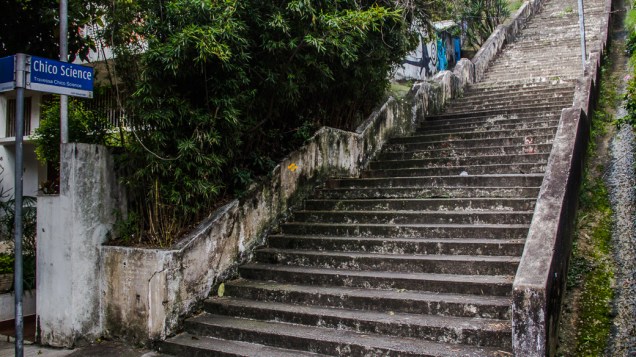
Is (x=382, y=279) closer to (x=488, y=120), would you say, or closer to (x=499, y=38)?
(x=488, y=120)

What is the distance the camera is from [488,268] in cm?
475

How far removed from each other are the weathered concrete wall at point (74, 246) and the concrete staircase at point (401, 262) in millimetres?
1084

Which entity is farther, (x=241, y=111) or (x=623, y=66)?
(x=623, y=66)

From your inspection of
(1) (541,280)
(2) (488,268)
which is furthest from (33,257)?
(1) (541,280)

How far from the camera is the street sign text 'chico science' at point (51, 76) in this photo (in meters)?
3.88

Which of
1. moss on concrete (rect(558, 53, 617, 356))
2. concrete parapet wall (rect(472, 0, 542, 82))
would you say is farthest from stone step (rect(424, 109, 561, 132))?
concrete parapet wall (rect(472, 0, 542, 82))

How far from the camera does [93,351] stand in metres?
4.98

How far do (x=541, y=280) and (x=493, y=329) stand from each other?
62 cm

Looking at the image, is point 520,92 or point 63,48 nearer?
point 63,48

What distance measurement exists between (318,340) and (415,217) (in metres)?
2.28

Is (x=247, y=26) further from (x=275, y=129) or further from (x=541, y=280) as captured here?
(x=541, y=280)

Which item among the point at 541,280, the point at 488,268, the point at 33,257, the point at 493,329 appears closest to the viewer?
the point at 541,280

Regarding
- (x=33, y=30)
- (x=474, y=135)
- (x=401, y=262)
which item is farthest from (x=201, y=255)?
(x=474, y=135)

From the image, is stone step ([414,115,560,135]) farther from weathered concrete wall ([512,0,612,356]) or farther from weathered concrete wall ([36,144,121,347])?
weathered concrete wall ([36,144,121,347])
